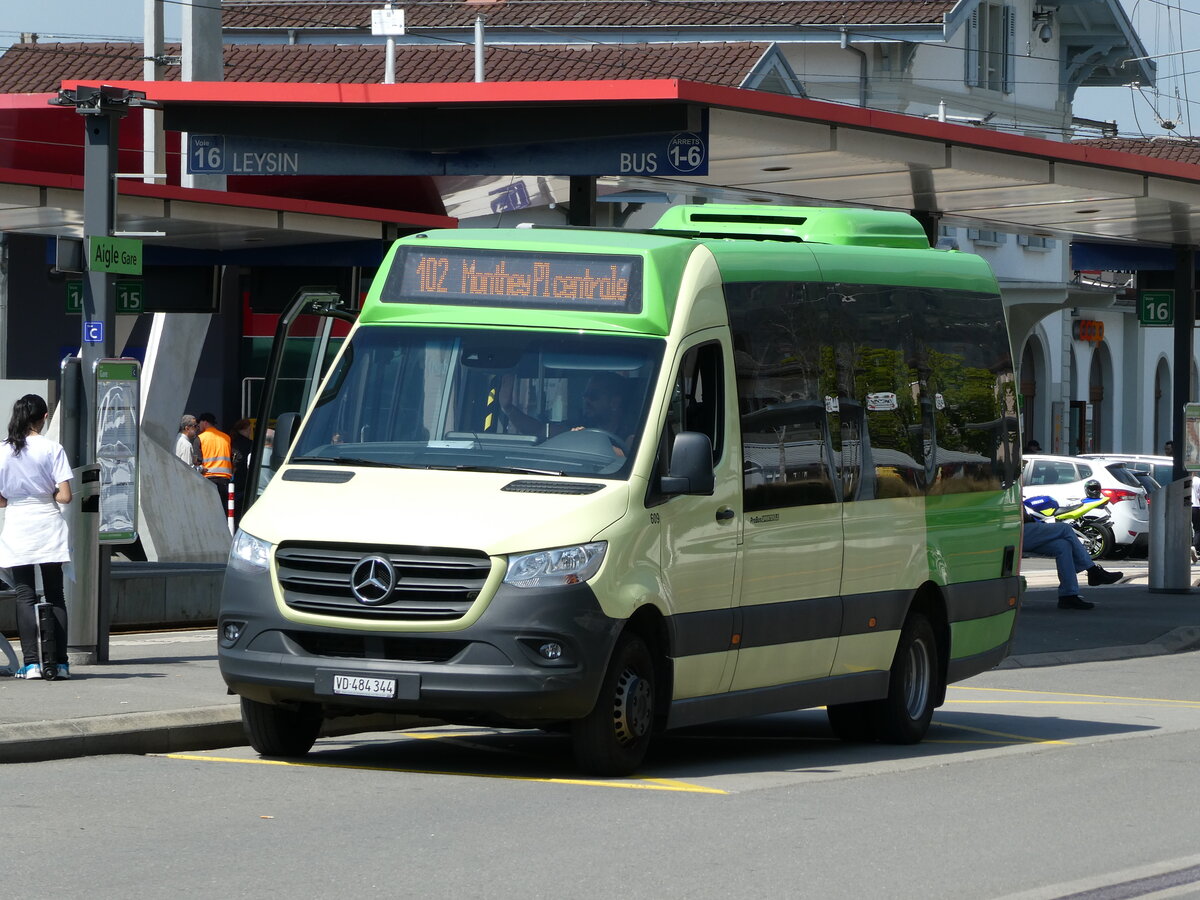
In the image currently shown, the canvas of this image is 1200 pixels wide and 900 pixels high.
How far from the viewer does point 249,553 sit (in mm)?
10180

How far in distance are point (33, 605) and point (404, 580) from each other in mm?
4115

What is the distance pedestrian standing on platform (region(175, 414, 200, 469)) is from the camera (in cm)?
2662

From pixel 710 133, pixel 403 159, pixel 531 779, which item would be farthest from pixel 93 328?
pixel 531 779

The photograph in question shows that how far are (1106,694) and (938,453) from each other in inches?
156

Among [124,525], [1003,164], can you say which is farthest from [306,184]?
[124,525]

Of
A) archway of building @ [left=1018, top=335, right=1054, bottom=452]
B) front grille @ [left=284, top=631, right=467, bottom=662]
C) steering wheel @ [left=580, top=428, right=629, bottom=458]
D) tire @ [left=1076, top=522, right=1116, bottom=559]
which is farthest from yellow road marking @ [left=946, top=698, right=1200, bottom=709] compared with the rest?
archway of building @ [left=1018, top=335, right=1054, bottom=452]

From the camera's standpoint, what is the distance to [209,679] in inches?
526

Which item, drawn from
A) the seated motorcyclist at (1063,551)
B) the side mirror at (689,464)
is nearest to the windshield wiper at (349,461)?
the side mirror at (689,464)

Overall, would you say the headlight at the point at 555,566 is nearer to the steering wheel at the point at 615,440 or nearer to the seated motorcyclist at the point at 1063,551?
the steering wheel at the point at 615,440

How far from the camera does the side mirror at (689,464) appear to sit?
33.4ft

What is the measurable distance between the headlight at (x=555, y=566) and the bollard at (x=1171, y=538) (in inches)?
645

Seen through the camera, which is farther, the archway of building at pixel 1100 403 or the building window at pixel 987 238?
the archway of building at pixel 1100 403

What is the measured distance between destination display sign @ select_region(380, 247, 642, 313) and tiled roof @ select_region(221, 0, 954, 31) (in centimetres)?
3902

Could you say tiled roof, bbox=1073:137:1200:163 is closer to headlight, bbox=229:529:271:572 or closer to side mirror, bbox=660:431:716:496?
side mirror, bbox=660:431:716:496
